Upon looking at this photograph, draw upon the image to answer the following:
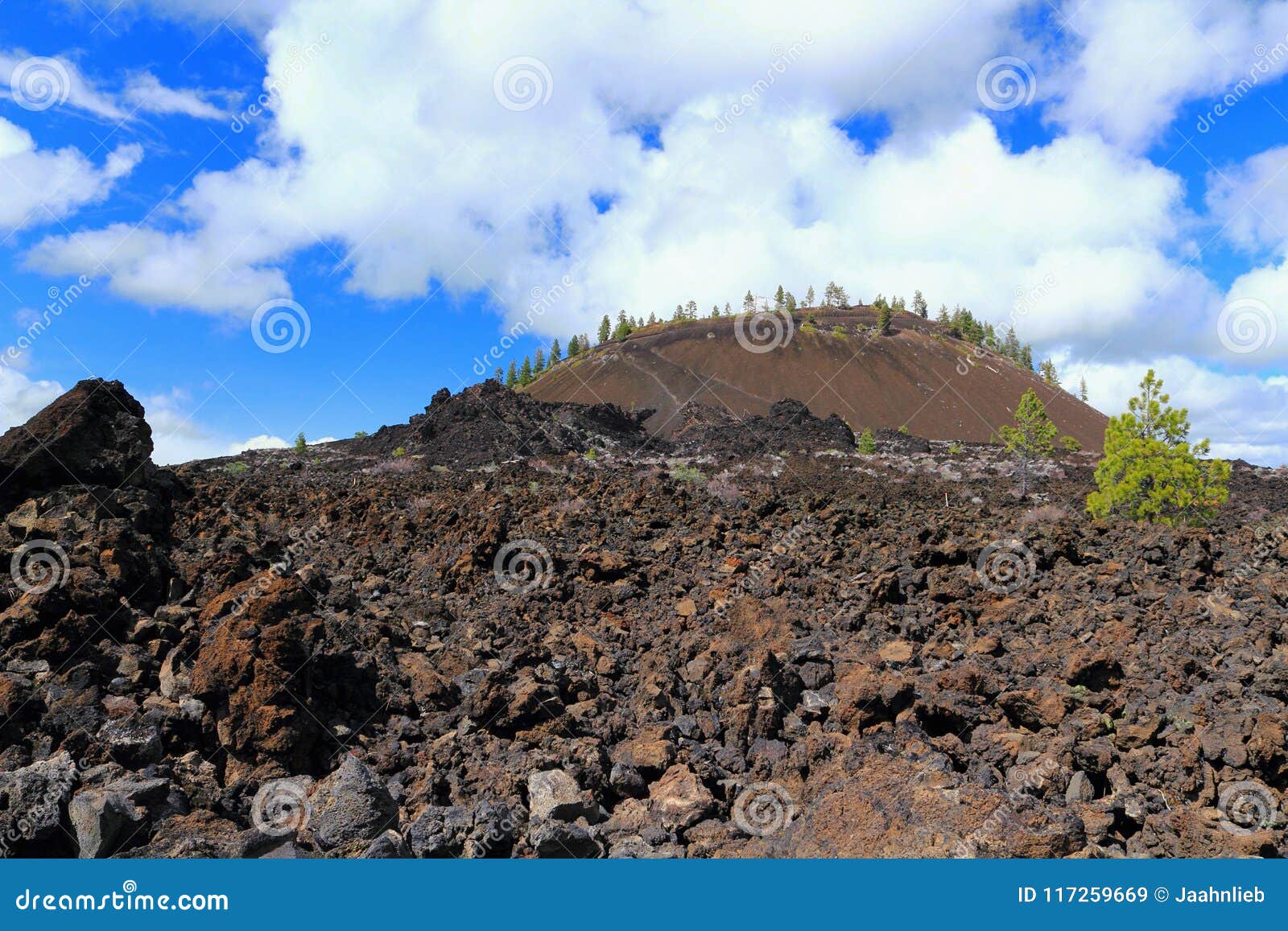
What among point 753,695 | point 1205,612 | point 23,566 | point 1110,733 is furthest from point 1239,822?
point 23,566

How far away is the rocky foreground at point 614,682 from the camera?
12.0 ft

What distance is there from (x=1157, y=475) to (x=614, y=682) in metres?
11.4

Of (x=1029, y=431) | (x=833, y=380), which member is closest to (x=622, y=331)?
(x=833, y=380)

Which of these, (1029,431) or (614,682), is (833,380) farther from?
(614,682)

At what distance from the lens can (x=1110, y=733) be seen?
14.9ft

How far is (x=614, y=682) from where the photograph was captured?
6.03 meters

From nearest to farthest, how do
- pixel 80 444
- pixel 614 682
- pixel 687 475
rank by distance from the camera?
pixel 614 682, pixel 80 444, pixel 687 475

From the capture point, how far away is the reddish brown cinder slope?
6306cm

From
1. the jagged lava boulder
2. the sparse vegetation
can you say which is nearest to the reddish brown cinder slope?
the sparse vegetation

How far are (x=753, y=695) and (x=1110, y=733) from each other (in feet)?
7.03

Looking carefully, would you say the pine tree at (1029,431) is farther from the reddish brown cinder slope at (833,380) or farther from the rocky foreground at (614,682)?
the reddish brown cinder slope at (833,380)

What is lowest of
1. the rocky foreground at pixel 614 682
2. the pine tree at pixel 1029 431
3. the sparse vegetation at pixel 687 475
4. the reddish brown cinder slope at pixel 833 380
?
the rocky foreground at pixel 614 682

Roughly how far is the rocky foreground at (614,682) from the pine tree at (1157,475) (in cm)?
380

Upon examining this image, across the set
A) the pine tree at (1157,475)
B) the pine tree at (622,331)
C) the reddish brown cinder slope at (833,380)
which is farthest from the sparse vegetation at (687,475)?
the pine tree at (622,331)
